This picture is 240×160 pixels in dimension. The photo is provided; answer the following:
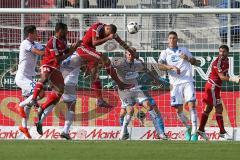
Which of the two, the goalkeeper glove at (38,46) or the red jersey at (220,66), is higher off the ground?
the goalkeeper glove at (38,46)

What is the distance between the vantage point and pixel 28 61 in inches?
722

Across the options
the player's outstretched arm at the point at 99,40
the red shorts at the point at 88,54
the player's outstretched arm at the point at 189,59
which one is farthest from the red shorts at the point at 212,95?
the player's outstretched arm at the point at 99,40

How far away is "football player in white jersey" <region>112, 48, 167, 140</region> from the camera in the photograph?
1847 centimetres

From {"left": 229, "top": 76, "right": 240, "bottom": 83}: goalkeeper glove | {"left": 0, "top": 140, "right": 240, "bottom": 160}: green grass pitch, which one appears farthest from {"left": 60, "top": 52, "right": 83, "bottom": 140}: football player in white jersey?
{"left": 0, "top": 140, "right": 240, "bottom": 160}: green grass pitch

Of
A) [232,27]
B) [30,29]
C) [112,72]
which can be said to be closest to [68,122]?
[112,72]

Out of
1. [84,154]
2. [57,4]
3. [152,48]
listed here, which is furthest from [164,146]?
[57,4]

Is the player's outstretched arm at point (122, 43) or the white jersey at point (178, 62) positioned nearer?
the player's outstretched arm at point (122, 43)

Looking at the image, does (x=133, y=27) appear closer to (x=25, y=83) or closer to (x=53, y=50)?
(x=53, y=50)

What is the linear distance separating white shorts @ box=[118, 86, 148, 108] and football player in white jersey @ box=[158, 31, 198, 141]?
0.61 m

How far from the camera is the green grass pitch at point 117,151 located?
1175 cm

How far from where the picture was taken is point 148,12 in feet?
58.9

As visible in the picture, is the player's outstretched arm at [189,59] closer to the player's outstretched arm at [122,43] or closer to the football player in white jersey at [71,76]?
the player's outstretched arm at [122,43]

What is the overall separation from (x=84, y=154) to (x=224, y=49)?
23.5 feet

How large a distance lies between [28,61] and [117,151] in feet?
20.3
